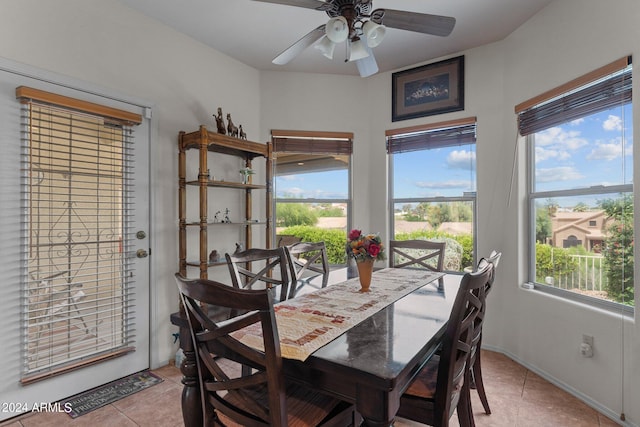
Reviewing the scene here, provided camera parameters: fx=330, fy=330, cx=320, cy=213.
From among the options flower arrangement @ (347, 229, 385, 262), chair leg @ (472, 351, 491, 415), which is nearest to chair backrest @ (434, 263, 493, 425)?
flower arrangement @ (347, 229, 385, 262)

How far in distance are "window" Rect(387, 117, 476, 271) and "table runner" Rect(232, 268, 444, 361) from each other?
1.22 metres

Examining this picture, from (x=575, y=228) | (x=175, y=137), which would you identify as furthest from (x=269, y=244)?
(x=575, y=228)

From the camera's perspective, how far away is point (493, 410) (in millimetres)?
2121

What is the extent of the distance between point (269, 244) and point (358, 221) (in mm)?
1067

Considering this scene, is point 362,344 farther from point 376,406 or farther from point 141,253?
point 141,253

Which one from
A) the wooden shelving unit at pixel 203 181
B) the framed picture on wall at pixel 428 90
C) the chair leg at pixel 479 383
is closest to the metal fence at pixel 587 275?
the chair leg at pixel 479 383

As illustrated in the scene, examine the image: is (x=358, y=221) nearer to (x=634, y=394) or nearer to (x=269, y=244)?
(x=269, y=244)

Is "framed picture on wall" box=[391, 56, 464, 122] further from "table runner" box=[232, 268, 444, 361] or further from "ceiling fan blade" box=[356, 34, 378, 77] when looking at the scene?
"table runner" box=[232, 268, 444, 361]

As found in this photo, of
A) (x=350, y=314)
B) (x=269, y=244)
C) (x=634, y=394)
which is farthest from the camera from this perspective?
(x=269, y=244)

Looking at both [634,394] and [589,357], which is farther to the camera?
[589,357]

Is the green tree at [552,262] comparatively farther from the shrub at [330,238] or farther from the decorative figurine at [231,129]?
the decorative figurine at [231,129]

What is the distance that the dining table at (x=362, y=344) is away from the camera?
1029 mm

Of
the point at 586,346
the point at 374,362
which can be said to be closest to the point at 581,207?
the point at 586,346

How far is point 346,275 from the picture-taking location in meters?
2.52
